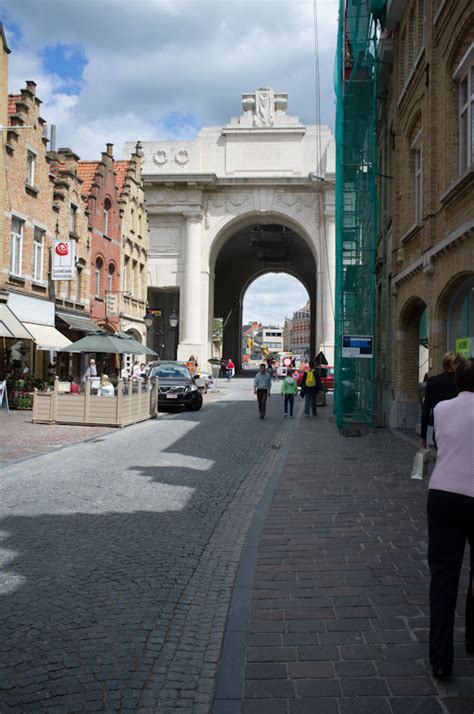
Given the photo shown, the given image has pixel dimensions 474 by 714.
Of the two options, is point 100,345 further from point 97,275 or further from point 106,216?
point 106,216

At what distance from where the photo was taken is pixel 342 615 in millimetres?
4473

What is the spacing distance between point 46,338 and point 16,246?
10.4 feet

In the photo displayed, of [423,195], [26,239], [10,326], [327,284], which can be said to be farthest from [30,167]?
[327,284]

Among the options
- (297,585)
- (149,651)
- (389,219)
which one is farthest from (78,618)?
(389,219)

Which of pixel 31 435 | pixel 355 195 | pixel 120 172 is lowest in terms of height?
pixel 31 435

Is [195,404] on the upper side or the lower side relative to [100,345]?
lower

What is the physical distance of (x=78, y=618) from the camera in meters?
4.40

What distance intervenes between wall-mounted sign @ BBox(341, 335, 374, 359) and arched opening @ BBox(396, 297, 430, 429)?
0.74 metres

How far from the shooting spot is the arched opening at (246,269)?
57375 mm

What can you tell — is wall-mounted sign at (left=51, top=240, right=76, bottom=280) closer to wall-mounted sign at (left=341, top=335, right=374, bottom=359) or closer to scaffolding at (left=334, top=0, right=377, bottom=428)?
scaffolding at (left=334, top=0, right=377, bottom=428)

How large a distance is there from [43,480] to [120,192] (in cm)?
2831

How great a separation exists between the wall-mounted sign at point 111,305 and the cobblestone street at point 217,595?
22965 millimetres

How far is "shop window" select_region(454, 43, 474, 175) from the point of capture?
1090 centimetres

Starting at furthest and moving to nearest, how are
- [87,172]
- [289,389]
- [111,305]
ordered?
1. [87,172]
2. [111,305]
3. [289,389]
